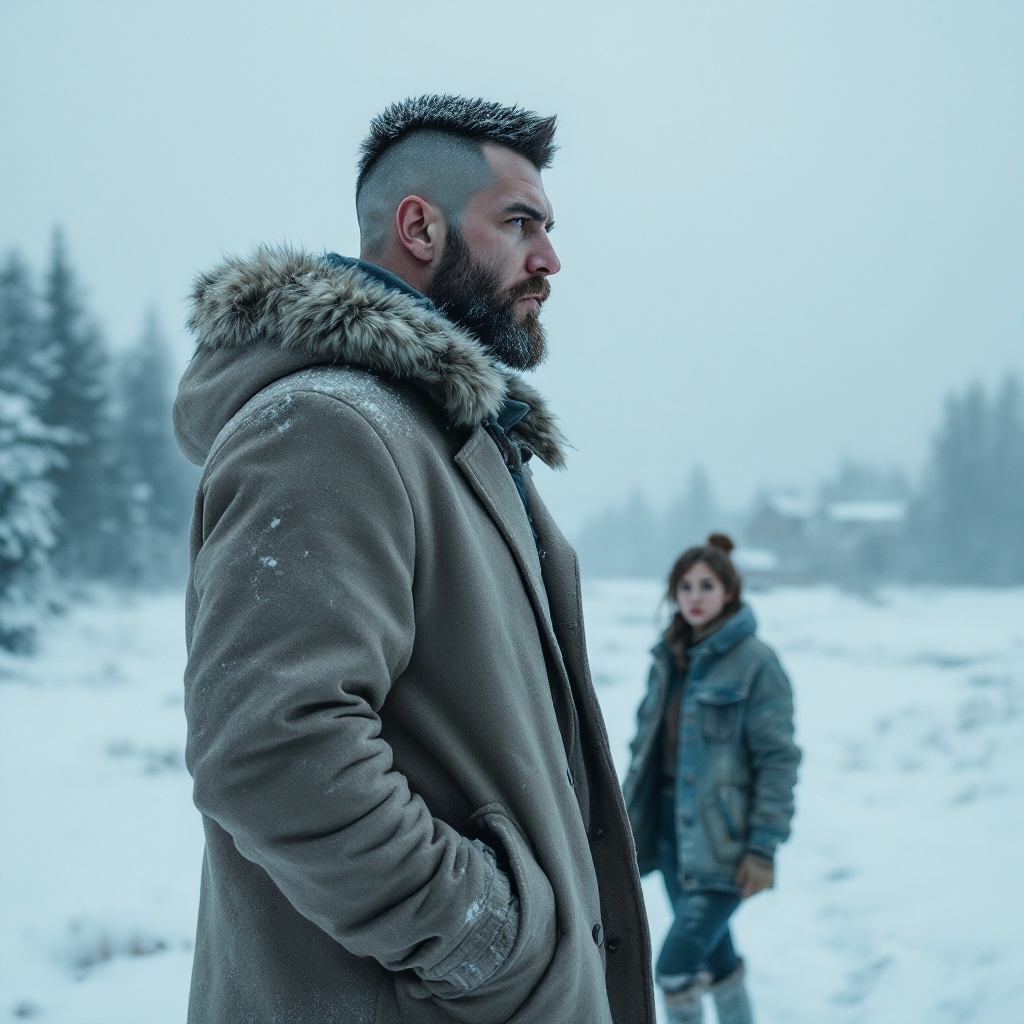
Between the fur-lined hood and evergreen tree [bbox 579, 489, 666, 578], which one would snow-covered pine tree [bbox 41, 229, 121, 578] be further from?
evergreen tree [bbox 579, 489, 666, 578]

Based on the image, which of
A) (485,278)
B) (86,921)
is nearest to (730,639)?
(485,278)

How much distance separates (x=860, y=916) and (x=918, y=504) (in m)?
45.4

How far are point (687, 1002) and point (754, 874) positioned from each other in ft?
1.90

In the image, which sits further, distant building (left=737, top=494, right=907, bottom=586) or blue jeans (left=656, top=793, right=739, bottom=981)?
distant building (left=737, top=494, right=907, bottom=586)

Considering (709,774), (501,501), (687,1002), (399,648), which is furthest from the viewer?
(709,774)

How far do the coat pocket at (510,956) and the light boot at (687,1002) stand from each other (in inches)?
98.5

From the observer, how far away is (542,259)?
6.21 feet

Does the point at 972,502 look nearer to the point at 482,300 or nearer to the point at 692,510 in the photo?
the point at 692,510

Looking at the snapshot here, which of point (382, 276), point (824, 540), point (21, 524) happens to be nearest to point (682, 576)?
point (382, 276)

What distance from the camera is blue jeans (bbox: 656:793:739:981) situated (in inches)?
138

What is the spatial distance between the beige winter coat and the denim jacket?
6.60ft

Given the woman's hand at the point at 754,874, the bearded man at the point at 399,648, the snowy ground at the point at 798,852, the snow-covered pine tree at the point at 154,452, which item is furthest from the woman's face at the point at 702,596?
the snow-covered pine tree at the point at 154,452

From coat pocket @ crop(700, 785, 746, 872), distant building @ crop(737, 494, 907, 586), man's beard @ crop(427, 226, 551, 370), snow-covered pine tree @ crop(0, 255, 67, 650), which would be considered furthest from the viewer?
distant building @ crop(737, 494, 907, 586)

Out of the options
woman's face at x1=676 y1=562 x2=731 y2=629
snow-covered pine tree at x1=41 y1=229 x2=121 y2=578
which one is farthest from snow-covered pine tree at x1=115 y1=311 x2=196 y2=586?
woman's face at x1=676 y1=562 x2=731 y2=629
